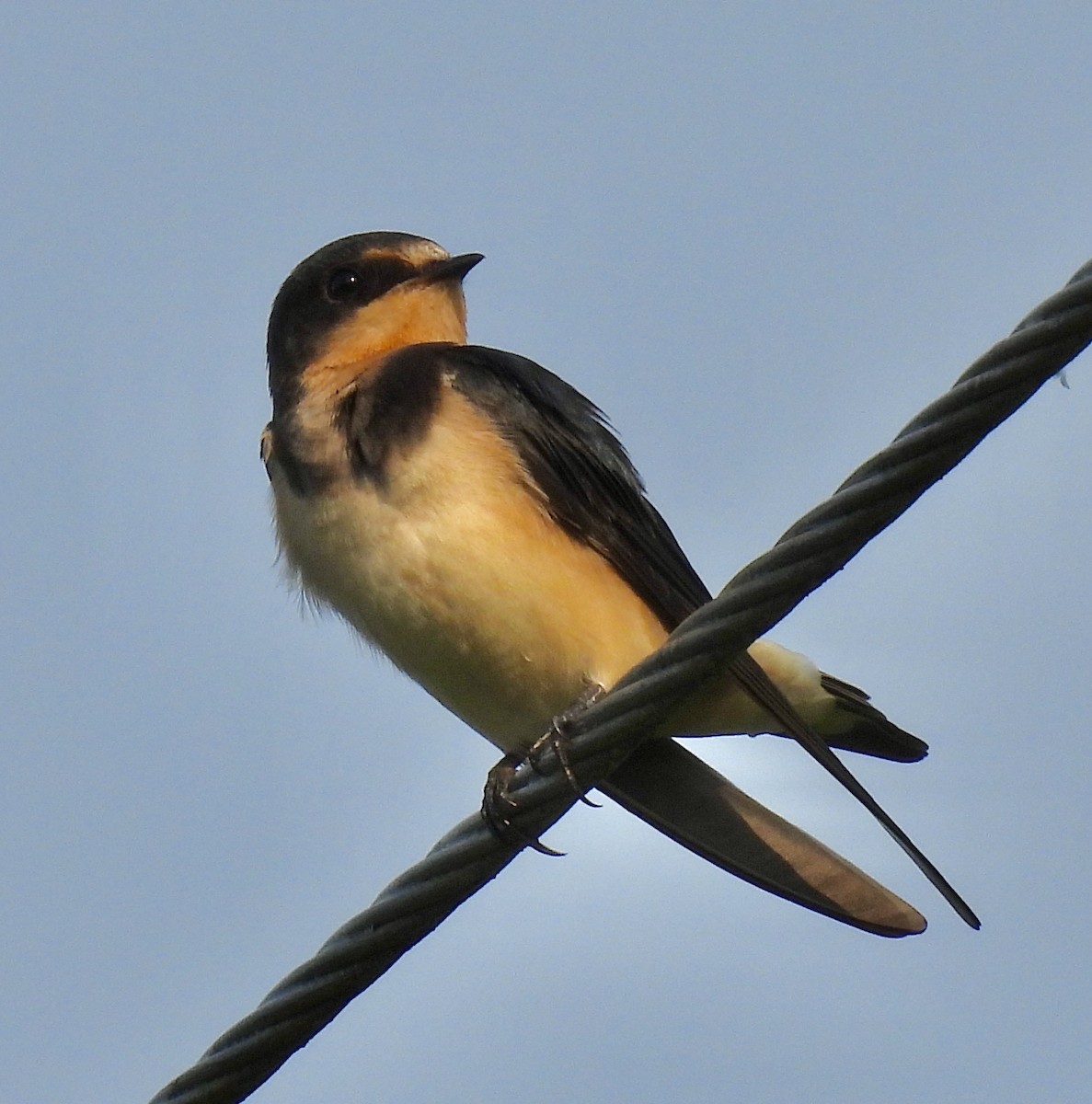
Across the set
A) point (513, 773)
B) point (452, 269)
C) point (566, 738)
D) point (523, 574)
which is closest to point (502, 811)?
point (566, 738)

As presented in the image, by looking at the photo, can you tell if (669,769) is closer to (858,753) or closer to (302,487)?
(858,753)

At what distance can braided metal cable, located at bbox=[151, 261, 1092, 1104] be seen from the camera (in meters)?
2.83

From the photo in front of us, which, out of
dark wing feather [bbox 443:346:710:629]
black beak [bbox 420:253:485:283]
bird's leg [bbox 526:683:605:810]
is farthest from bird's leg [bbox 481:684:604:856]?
black beak [bbox 420:253:485:283]

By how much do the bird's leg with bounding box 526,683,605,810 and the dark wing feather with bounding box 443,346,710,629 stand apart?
0.37 metres

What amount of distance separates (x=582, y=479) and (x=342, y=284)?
1248mm

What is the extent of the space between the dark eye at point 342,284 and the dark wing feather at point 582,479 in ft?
2.35

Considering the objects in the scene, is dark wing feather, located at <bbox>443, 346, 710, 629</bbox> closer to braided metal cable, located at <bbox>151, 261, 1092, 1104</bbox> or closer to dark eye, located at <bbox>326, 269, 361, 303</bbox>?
dark eye, located at <bbox>326, 269, 361, 303</bbox>

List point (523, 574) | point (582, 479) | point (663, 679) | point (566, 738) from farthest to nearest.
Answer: point (582, 479)
point (523, 574)
point (566, 738)
point (663, 679)

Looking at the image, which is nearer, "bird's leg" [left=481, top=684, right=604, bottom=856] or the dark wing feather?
"bird's leg" [left=481, top=684, right=604, bottom=856]

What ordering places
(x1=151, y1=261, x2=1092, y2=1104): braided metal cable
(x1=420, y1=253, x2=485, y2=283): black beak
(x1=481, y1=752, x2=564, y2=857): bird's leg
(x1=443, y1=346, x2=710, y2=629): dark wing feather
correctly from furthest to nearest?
(x1=420, y1=253, x2=485, y2=283): black beak
(x1=443, y1=346, x2=710, y2=629): dark wing feather
(x1=481, y1=752, x2=564, y2=857): bird's leg
(x1=151, y1=261, x2=1092, y2=1104): braided metal cable

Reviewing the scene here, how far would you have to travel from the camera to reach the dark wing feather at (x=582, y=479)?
5.08 metres

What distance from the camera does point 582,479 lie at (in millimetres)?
5156

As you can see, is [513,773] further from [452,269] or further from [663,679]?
[452,269]

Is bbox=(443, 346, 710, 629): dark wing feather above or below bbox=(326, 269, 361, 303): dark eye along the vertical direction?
below
